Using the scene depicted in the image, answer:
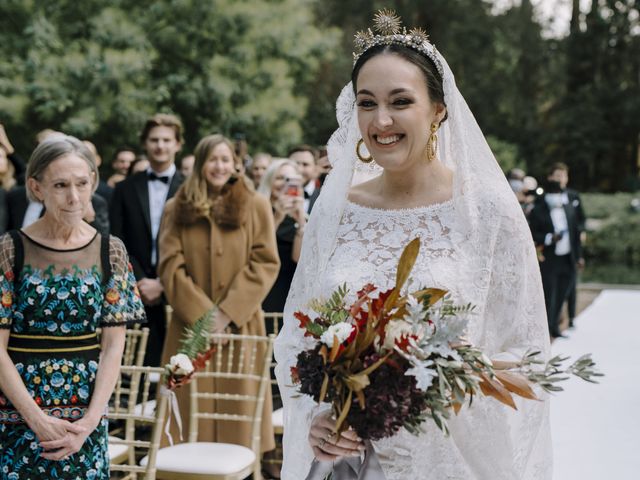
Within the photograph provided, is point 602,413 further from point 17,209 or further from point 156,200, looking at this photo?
point 17,209

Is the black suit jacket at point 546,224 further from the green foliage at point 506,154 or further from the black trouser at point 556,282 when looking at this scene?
the green foliage at point 506,154

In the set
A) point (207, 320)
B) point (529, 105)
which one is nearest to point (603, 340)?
point (207, 320)

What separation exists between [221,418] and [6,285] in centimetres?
189

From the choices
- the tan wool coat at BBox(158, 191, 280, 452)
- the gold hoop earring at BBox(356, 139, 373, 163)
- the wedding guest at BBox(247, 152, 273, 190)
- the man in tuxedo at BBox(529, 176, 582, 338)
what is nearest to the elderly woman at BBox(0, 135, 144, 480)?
the gold hoop earring at BBox(356, 139, 373, 163)

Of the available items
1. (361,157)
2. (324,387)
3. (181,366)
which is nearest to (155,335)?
(181,366)

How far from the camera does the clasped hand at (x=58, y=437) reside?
10.2 feet

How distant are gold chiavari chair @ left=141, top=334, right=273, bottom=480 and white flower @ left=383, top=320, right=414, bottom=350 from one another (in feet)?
7.71

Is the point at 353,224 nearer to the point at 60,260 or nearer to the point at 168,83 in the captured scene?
the point at 60,260

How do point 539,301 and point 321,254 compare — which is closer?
point 539,301

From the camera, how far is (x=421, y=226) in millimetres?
2461

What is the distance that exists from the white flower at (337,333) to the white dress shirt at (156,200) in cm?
443

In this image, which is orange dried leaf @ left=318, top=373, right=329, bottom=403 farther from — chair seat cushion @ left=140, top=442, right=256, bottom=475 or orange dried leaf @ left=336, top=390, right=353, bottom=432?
chair seat cushion @ left=140, top=442, right=256, bottom=475

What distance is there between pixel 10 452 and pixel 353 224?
5.20ft

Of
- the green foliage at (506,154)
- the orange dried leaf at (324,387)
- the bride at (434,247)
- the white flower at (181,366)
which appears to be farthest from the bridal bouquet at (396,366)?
the green foliage at (506,154)
